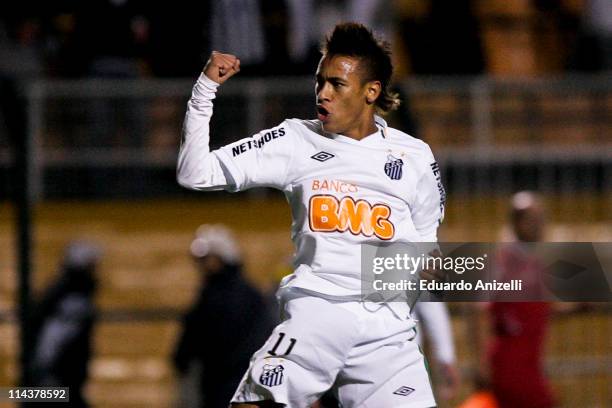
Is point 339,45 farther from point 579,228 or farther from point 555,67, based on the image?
point 555,67

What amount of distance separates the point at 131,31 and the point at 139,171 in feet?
4.72

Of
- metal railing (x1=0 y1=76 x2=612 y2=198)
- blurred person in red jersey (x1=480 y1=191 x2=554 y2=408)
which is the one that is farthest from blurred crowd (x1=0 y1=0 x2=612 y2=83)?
blurred person in red jersey (x1=480 y1=191 x2=554 y2=408)

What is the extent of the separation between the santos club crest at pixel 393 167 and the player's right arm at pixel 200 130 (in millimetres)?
682

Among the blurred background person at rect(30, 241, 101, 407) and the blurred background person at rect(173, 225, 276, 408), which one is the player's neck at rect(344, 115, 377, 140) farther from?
the blurred background person at rect(30, 241, 101, 407)

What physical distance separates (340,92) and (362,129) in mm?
213

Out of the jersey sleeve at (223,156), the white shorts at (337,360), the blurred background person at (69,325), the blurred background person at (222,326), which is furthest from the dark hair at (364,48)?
the blurred background person at (69,325)

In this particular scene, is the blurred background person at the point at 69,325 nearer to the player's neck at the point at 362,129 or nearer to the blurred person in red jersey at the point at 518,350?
the blurred person in red jersey at the point at 518,350

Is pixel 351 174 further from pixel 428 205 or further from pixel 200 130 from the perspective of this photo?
pixel 200 130

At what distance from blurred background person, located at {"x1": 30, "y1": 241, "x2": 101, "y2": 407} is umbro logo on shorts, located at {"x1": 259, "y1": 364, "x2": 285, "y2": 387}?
373cm

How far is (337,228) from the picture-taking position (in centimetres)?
560

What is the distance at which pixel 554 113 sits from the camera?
37.8 feet

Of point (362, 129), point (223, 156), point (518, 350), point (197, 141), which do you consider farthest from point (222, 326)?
point (197, 141)

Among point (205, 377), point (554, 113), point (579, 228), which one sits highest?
point (554, 113)

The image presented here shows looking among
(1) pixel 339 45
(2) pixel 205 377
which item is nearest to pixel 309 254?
(1) pixel 339 45
